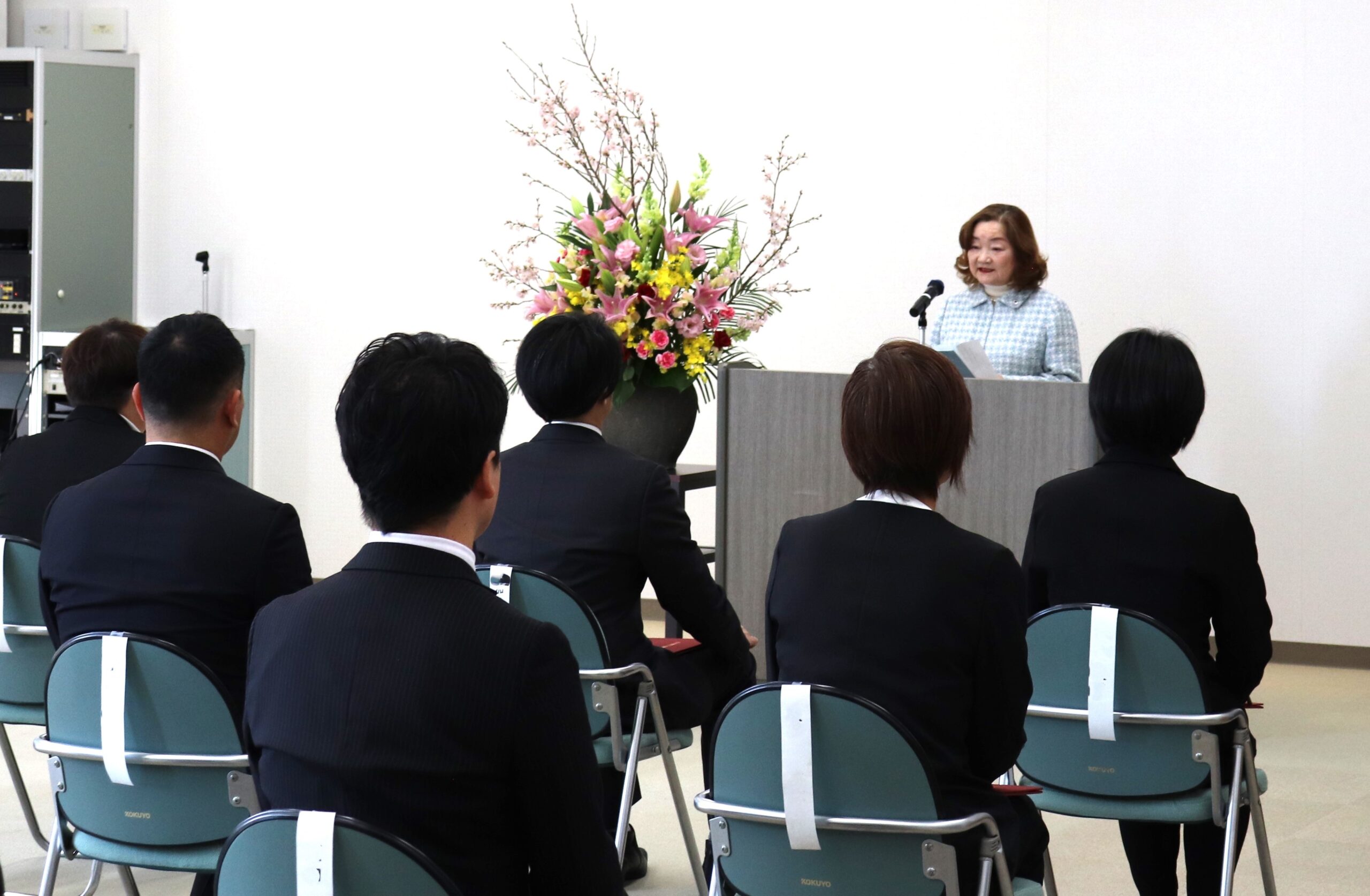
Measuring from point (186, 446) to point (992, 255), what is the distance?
9.50 ft

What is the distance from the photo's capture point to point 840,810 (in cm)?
185

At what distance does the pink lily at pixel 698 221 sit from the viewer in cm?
391

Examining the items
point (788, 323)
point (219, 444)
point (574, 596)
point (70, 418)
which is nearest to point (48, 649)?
point (70, 418)

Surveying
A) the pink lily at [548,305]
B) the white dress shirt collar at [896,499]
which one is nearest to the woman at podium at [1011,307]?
the pink lily at [548,305]

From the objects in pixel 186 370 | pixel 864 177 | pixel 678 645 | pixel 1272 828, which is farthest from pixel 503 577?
pixel 864 177

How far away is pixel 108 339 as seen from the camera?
3166 mm

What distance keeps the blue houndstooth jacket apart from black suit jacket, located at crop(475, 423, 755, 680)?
6.34ft

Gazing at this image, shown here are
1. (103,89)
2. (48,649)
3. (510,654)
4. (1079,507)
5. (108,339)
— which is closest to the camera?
(510,654)

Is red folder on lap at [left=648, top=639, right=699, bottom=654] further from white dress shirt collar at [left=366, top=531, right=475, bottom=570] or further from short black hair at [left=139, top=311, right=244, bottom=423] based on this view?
white dress shirt collar at [left=366, top=531, right=475, bottom=570]

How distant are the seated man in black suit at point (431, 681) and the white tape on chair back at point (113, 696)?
2.37 feet

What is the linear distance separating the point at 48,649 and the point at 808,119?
3937mm

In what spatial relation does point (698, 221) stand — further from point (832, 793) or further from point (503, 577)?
point (832, 793)

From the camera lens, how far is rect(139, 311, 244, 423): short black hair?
2.38 metres

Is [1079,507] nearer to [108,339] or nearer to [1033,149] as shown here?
[108,339]
